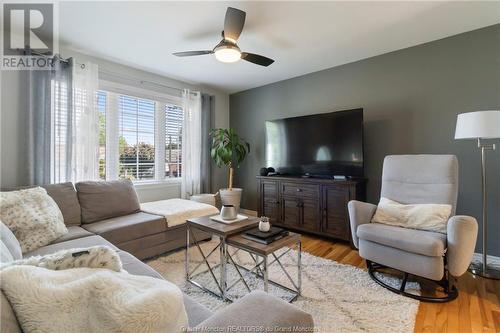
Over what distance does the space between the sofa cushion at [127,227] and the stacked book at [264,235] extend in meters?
1.14

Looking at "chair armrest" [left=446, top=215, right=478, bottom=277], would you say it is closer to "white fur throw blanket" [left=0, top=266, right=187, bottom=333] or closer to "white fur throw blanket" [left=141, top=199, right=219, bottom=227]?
"white fur throw blanket" [left=0, top=266, right=187, bottom=333]

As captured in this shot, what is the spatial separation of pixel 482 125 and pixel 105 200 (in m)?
3.75

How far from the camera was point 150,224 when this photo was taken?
249cm

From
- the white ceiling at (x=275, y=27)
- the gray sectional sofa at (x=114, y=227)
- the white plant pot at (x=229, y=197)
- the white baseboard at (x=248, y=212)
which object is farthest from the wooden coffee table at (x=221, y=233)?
the white baseboard at (x=248, y=212)

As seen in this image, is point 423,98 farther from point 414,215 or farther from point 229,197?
point 229,197

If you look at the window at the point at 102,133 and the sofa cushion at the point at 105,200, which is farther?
the window at the point at 102,133

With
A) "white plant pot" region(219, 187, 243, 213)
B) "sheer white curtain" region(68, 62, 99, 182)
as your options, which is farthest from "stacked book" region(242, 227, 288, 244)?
"sheer white curtain" region(68, 62, 99, 182)

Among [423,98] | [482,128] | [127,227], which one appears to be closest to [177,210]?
[127,227]

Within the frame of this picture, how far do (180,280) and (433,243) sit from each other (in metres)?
2.07

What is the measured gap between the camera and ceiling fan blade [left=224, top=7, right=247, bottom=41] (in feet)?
6.29

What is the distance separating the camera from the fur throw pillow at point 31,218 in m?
1.74

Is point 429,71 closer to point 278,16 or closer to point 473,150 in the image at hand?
point 473,150

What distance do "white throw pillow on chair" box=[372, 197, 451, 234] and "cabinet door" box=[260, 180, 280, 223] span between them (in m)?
1.52

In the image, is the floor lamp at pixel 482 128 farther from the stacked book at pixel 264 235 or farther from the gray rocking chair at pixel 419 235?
the stacked book at pixel 264 235
